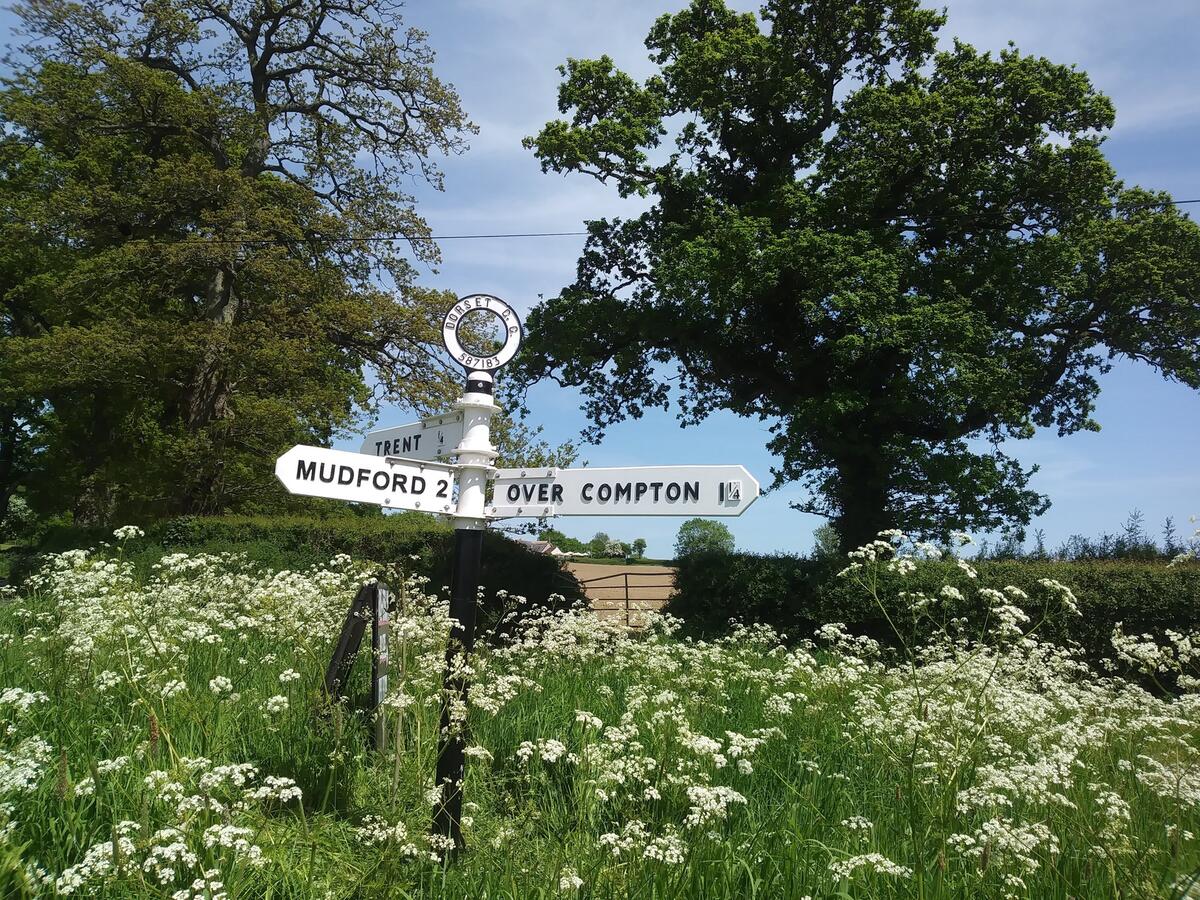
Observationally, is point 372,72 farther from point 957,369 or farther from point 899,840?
point 899,840

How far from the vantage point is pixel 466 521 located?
3.72 metres

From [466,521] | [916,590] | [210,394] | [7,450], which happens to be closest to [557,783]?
[466,521]

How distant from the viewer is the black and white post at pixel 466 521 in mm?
3314

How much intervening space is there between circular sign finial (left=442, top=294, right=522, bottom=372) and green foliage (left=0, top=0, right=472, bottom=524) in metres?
14.8

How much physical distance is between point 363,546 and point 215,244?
328 inches

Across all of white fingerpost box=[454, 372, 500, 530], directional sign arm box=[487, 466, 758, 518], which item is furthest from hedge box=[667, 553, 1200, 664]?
white fingerpost box=[454, 372, 500, 530]

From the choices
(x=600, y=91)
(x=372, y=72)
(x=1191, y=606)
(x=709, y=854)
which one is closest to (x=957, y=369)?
(x=1191, y=606)

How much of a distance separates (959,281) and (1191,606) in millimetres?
7919

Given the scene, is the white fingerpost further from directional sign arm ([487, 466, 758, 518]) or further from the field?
the field

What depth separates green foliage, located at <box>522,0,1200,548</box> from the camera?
15.3m

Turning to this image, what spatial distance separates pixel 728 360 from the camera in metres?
17.7

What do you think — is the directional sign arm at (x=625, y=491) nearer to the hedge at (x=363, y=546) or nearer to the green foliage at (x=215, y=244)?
the hedge at (x=363, y=546)

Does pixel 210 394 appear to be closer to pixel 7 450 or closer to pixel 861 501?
pixel 861 501

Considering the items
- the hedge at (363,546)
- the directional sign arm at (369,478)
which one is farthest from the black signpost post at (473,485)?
the hedge at (363,546)
